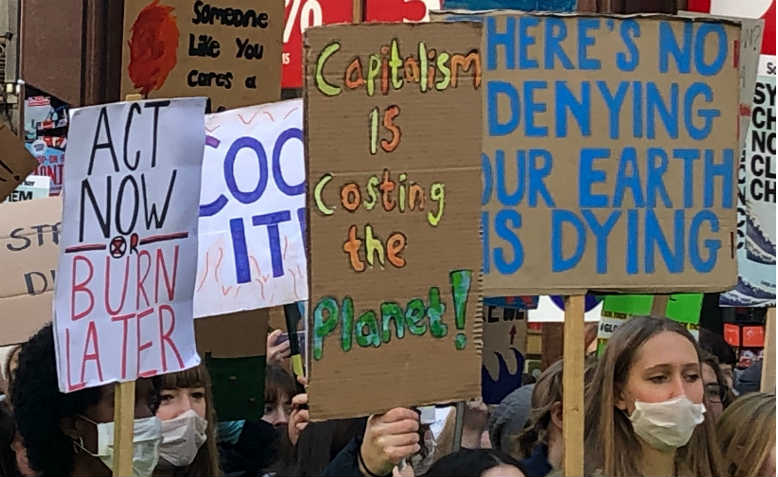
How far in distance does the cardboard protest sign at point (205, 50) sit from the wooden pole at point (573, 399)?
1196 mm

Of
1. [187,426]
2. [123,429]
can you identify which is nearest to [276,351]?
[187,426]

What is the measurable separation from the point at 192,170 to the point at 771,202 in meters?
1.91

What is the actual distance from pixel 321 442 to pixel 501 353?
3.64ft

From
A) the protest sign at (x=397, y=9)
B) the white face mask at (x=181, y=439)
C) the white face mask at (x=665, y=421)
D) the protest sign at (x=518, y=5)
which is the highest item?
the protest sign at (x=397, y=9)

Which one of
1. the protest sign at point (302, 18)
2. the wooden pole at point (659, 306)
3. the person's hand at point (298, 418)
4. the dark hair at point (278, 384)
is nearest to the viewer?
the person's hand at point (298, 418)

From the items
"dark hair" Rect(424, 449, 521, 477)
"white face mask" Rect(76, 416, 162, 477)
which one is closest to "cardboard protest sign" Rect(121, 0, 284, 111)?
"white face mask" Rect(76, 416, 162, 477)

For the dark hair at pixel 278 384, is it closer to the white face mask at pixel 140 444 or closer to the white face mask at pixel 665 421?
the white face mask at pixel 140 444

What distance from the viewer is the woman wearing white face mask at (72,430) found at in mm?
3393

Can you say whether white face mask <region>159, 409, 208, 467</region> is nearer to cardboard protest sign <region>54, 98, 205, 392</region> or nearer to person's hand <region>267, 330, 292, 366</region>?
cardboard protest sign <region>54, 98, 205, 392</region>

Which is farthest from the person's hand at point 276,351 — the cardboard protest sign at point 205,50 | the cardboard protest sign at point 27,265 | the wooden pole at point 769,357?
the wooden pole at point 769,357

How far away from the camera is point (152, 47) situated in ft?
12.2

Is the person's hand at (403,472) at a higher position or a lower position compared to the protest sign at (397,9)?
lower

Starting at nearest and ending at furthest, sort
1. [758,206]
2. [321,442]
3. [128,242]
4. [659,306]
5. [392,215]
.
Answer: [392,215], [128,242], [321,442], [659,306], [758,206]

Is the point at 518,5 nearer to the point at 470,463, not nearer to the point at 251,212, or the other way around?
the point at 251,212
